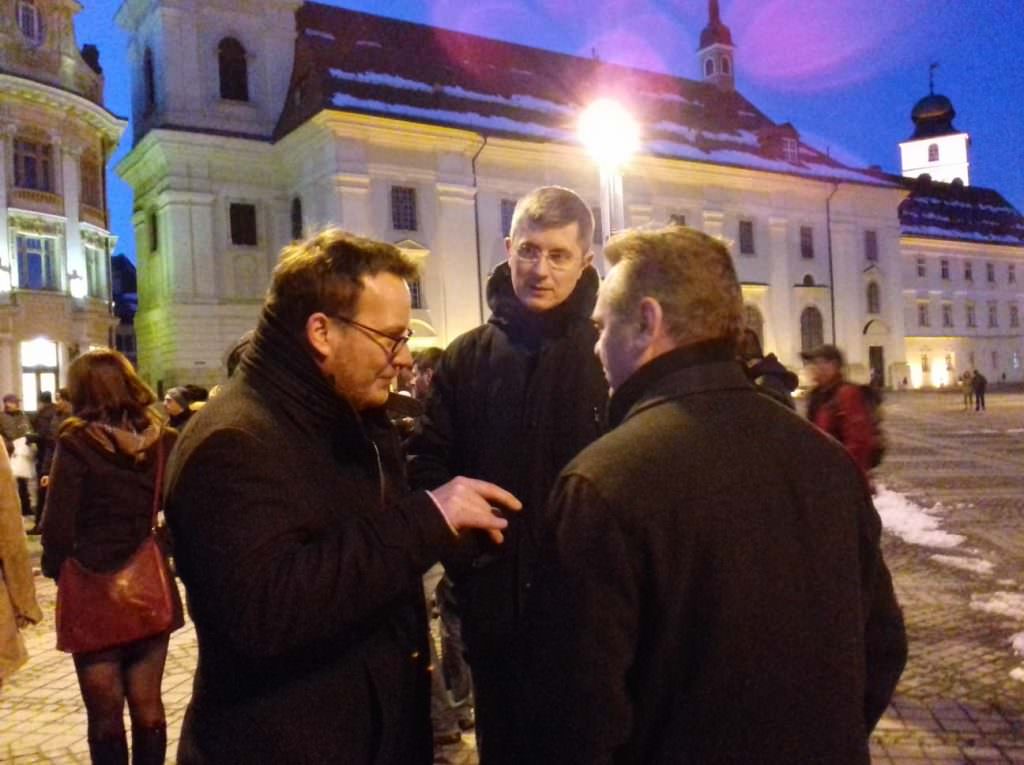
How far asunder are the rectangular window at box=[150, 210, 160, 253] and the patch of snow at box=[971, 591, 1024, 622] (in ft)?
116

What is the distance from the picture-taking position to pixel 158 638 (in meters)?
3.73

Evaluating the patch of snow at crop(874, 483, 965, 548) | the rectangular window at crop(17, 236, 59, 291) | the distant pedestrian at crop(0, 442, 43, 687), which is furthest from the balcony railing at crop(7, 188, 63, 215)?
the distant pedestrian at crop(0, 442, 43, 687)

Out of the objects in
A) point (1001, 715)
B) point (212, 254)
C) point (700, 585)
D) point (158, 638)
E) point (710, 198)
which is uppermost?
point (710, 198)

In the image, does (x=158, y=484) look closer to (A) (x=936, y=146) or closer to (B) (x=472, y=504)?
(B) (x=472, y=504)

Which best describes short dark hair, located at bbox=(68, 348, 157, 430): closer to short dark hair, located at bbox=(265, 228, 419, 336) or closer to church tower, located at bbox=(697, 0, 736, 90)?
short dark hair, located at bbox=(265, 228, 419, 336)

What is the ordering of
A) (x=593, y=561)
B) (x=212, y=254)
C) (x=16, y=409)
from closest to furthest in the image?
1. (x=593, y=561)
2. (x=16, y=409)
3. (x=212, y=254)

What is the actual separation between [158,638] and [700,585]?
Result: 9.26 feet

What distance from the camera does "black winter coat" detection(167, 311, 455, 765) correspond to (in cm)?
177

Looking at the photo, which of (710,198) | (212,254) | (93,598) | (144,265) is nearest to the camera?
(93,598)

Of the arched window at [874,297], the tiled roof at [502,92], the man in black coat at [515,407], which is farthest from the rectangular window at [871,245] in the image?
the man in black coat at [515,407]

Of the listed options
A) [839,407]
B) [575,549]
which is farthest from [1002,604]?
[575,549]

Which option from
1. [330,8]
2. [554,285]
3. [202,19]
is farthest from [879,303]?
[554,285]

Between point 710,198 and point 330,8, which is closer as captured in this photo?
point 330,8

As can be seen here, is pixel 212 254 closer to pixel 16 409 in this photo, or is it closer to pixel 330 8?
pixel 330 8
